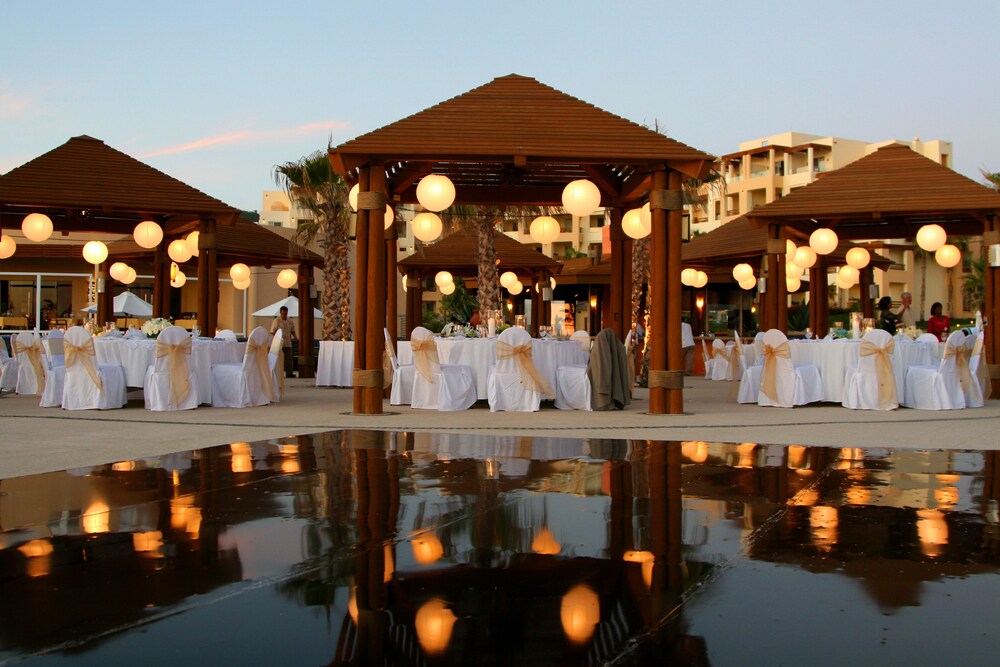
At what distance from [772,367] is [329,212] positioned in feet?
45.6

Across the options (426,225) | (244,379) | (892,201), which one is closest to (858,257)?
(892,201)

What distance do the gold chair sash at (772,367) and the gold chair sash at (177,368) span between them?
833 centimetres

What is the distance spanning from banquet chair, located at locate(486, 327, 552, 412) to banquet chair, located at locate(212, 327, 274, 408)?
3.65 meters

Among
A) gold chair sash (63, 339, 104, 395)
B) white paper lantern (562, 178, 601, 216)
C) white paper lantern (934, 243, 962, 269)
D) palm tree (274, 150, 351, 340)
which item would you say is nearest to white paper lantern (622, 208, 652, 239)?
white paper lantern (562, 178, 601, 216)

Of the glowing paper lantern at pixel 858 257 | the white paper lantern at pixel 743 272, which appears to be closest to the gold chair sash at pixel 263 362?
the glowing paper lantern at pixel 858 257

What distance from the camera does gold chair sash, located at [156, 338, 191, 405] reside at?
13586 mm

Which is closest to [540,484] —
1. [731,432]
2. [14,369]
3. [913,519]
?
[913,519]

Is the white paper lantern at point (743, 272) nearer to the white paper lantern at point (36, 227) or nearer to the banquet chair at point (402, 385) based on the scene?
the banquet chair at point (402, 385)

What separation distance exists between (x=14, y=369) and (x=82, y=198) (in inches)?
198

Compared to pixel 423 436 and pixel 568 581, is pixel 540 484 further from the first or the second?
pixel 423 436

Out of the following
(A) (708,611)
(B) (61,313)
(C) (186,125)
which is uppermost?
(C) (186,125)

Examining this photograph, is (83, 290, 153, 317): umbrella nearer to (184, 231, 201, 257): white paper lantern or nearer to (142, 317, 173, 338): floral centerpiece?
(184, 231, 201, 257): white paper lantern

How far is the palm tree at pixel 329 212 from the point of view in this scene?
25.0 metres

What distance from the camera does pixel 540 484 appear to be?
689cm
